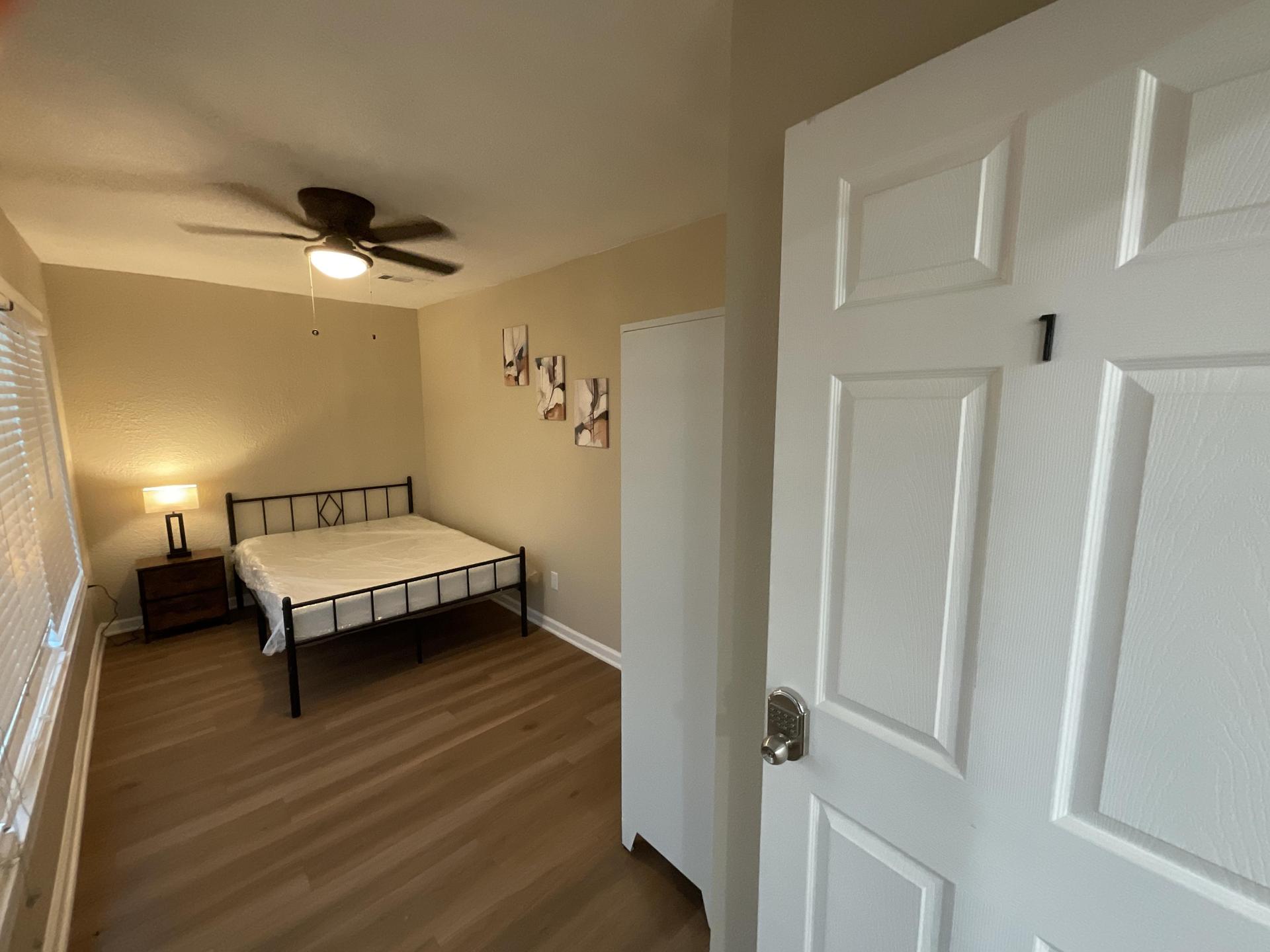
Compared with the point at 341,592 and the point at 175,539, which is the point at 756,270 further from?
the point at 175,539

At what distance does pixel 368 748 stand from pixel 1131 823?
2.63m

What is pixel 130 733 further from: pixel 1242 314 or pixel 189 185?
pixel 1242 314

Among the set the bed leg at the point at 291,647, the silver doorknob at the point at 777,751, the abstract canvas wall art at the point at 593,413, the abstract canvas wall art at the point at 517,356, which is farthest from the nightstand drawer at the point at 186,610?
the silver doorknob at the point at 777,751

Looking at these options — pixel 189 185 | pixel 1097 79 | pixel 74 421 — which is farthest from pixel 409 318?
pixel 1097 79

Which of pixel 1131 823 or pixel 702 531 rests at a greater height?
pixel 702 531

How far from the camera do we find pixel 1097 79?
0.57 meters

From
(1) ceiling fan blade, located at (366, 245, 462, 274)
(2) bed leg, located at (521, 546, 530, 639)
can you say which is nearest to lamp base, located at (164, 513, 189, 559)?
(2) bed leg, located at (521, 546, 530, 639)

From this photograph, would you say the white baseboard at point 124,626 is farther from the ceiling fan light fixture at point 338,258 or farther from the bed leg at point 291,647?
the ceiling fan light fixture at point 338,258

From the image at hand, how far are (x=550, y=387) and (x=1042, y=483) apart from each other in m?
2.95

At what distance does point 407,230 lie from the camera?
7.70ft

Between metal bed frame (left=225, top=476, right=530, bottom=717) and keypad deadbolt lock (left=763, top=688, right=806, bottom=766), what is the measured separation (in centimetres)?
247

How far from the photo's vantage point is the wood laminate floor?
1.55 m

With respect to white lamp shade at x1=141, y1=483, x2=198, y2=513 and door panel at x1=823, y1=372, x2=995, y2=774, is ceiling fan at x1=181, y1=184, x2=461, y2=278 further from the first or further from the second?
door panel at x1=823, y1=372, x2=995, y2=774

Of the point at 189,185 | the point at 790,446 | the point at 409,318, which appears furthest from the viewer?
the point at 409,318
